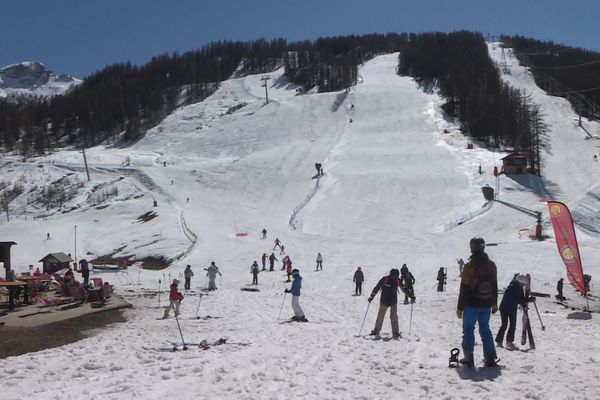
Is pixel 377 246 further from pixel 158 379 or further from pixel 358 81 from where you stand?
pixel 358 81

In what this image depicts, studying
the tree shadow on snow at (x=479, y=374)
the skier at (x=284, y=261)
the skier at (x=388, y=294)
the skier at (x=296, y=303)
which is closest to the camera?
the tree shadow on snow at (x=479, y=374)

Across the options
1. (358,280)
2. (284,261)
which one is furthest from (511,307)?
(284,261)

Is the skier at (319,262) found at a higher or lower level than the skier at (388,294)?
lower

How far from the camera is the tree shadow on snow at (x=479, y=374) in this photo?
7.43 m

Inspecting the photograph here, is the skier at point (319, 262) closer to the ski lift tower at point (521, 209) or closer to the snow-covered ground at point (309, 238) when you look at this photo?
the snow-covered ground at point (309, 238)

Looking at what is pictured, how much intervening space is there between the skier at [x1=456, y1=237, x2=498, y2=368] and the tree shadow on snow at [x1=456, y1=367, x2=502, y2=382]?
5.1 inches

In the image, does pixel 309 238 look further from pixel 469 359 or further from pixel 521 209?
pixel 469 359

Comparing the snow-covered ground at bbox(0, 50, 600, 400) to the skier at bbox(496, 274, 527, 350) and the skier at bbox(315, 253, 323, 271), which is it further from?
the skier at bbox(496, 274, 527, 350)

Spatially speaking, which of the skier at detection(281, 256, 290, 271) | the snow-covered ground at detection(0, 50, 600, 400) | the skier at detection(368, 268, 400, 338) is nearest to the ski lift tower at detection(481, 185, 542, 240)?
the snow-covered ground at detection(0, 50, 600, 400)

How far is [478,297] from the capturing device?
7914 millimetres

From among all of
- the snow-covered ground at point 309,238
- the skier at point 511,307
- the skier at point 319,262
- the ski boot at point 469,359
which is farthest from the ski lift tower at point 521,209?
the ski boot at point 469,359

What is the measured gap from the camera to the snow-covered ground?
310 inches

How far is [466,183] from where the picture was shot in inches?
2112

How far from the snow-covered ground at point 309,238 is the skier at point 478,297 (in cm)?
34
